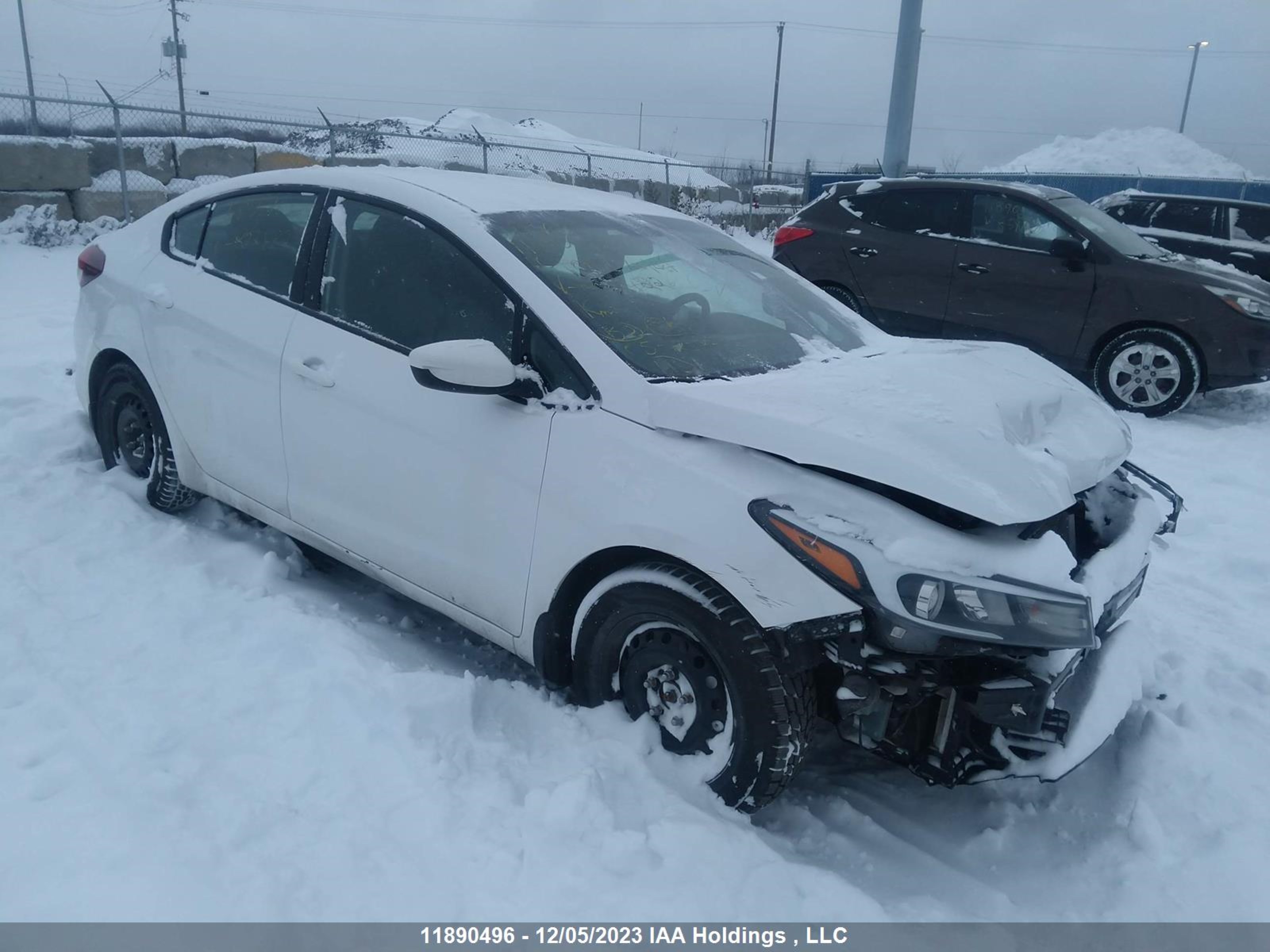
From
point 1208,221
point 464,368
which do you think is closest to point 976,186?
point 1208,221

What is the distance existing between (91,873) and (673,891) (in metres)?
1.32

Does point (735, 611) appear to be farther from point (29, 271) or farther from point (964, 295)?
point (29, 271)

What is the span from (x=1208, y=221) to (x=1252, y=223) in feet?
1.55

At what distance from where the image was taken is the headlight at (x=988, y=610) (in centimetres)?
218

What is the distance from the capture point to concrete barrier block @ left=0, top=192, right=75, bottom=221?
11.3 meters

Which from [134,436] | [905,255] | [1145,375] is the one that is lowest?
[1145,375]

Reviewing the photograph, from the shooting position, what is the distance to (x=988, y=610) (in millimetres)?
2189

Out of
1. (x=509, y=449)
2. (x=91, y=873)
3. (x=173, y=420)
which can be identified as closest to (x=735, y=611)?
(x=509, y=449)

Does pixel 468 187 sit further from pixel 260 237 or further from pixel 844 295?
pixel 844 295

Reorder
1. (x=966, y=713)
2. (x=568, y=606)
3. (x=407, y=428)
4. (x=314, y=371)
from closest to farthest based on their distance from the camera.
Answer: (x=966, y=713)
(x=568, y=606)
(x=407, y=428)
(x=314, y=371)

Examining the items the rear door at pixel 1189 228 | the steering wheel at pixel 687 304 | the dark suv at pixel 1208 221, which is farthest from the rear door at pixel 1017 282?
the steering wheel at pixel 687 304

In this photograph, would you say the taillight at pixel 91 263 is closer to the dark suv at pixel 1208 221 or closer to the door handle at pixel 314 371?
the door handle at pixel 314 371

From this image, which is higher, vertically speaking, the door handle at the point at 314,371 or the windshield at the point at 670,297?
the windshield at the point at 670,297

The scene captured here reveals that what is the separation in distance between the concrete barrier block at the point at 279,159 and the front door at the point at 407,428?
13.0 metres
